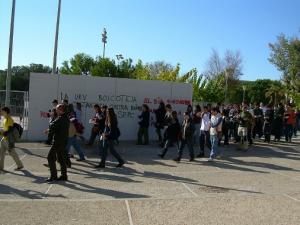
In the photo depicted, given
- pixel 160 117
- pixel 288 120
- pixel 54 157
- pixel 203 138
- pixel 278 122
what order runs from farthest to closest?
pixel 278 122, pixel 288 120, pixel 160 117, pixel 203 138, pixel 54 157

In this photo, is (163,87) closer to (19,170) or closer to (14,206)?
(19,170)

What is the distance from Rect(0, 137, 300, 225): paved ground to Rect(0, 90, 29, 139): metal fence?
12.3 feet

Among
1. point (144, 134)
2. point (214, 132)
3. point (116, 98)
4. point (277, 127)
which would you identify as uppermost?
point (116, 98)

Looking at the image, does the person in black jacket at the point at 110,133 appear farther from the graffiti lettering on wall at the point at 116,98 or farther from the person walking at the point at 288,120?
the person walking at the point at 288,120

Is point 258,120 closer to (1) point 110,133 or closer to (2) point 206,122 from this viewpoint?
(2) point 206,122

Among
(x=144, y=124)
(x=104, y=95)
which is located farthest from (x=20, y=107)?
(x=144, y=124)

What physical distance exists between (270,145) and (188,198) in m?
10.3

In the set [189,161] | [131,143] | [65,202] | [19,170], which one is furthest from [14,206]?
[131,143]

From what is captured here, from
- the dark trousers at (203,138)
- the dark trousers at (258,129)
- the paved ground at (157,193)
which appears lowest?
the paved ground at (157,193)

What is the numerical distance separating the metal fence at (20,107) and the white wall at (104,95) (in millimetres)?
428

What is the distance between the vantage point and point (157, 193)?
9352mm

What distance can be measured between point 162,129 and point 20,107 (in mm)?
5764

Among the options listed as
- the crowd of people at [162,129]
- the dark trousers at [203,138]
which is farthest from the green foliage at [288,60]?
the dark trousers at [203,138]

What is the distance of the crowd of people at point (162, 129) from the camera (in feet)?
34.6
